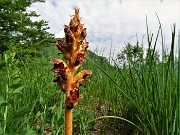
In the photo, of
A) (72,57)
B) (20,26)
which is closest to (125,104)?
(72,57)

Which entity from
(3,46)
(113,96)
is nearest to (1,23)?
(3,46)

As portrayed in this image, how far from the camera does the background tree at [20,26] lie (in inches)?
966

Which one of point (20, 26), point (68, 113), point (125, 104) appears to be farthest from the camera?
point (20, 26)

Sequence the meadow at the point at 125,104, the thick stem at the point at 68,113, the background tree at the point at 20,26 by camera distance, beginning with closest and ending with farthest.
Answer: the thick stem at the point at 68,113 < the meadow at the point at 125,104 < the background tree at the point at 20,26

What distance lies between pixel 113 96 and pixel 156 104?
121cm

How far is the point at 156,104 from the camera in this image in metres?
2.62

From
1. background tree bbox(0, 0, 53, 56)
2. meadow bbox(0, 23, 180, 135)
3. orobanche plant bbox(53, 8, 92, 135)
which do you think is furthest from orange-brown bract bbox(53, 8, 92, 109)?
background tree bbox(0, 0, 53, 56)

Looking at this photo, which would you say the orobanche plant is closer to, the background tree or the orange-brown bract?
the orange-brown bract

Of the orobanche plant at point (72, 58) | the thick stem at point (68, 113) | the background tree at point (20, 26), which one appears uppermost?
the background tree at point (20, 26)

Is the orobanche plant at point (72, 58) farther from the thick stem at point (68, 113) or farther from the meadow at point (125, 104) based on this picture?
the meadow at point (125, 104)

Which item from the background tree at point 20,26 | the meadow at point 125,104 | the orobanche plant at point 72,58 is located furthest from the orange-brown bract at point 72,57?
the background tree at point 20,26

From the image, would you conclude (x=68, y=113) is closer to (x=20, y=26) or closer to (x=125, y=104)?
(x=125, y=104)

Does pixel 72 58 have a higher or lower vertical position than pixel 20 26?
lower

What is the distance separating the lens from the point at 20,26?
25281 millimetres
